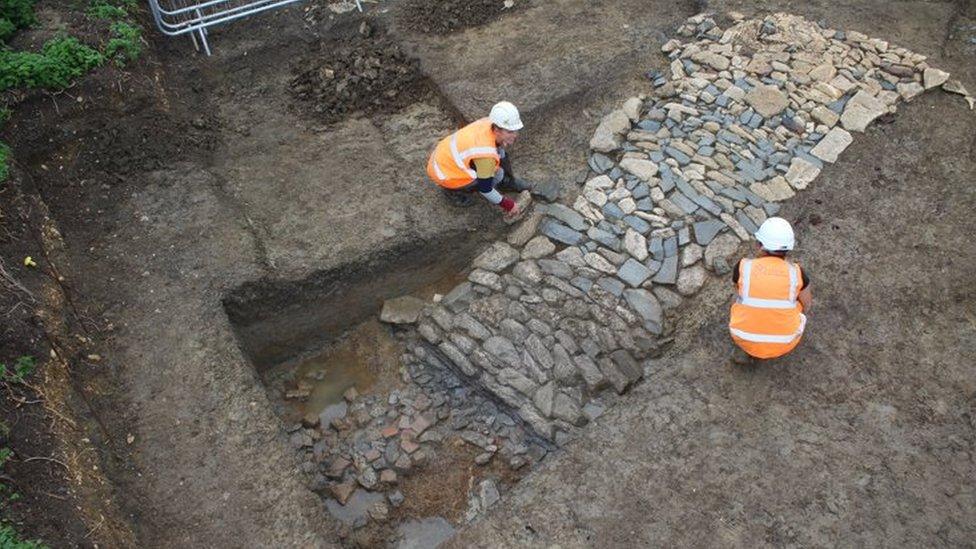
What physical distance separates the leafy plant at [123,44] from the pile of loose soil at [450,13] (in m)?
2.98

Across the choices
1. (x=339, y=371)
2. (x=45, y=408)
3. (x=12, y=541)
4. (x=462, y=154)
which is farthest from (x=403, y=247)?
(x=12, y=541)

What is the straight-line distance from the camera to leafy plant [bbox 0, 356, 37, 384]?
15.7 ft

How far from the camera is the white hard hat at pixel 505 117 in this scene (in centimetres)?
609

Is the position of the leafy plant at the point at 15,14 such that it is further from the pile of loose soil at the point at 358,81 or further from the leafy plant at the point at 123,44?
the pile of loose soil at the point at 358,81

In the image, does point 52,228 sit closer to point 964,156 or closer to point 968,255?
point 968,255

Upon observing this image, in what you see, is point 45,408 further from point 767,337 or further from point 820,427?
point 820,427

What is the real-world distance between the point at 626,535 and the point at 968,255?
13.9ft

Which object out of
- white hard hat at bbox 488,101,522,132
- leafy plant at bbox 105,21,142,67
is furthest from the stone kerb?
leafy plant at bbox 105,21,142,67

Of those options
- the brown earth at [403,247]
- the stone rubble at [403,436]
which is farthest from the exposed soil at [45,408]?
the stone rubble at [403,436]

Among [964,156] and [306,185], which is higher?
[306,185]

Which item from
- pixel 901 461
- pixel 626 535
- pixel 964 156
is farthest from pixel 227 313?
pixel 964 156

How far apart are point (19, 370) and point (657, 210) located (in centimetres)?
538

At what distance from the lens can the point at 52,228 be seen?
241 inches

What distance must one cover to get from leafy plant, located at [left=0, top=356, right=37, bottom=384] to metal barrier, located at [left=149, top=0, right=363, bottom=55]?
171 inches
